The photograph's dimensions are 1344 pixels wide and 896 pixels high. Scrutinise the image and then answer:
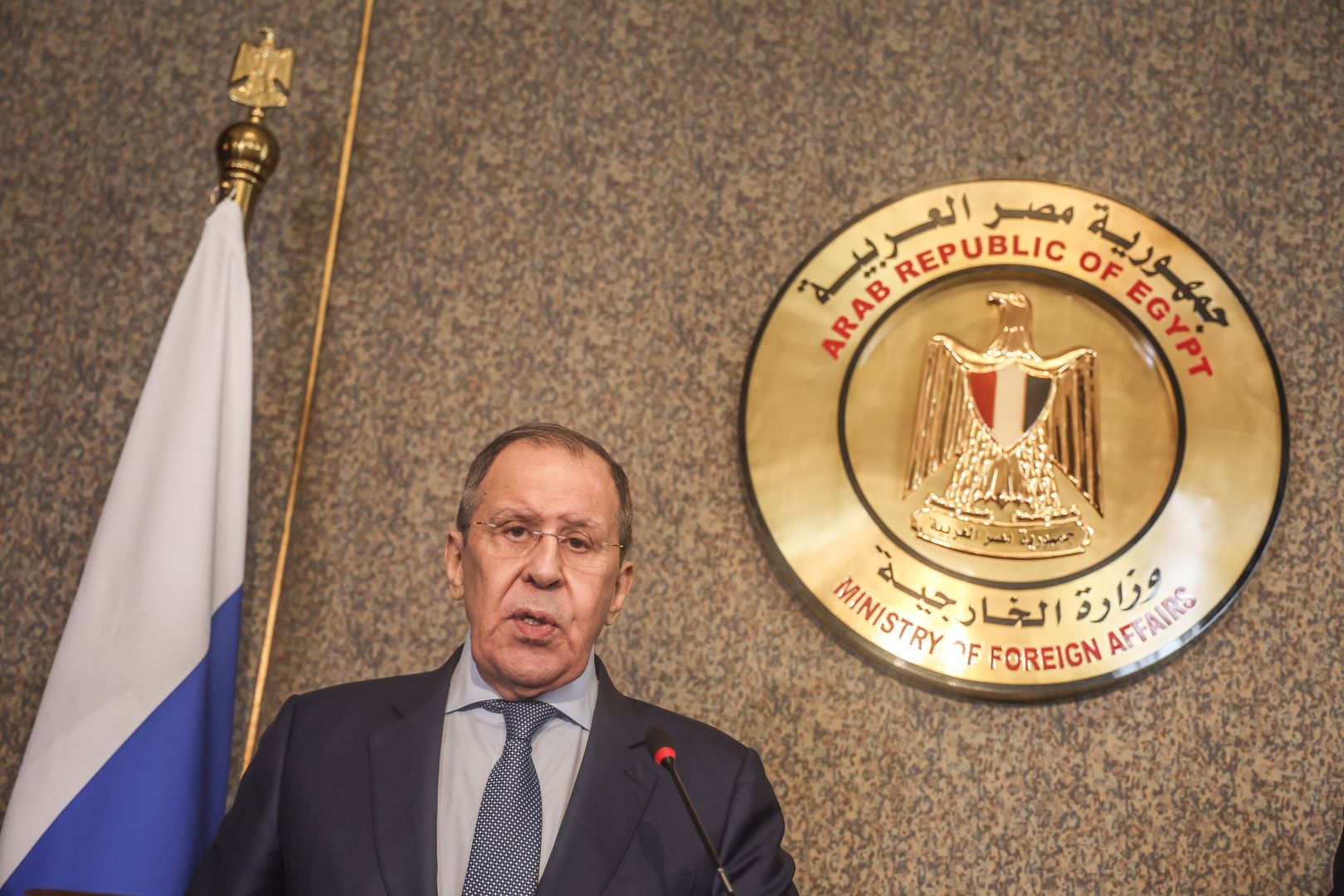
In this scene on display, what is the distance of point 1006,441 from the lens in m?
2.33

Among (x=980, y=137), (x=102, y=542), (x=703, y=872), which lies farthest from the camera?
(x=980, y=137)

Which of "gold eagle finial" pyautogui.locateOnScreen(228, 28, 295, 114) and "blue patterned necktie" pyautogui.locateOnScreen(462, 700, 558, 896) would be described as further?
"gold eagle finial" pyautogui.locateOnScreen(228, 28, 295, 114)

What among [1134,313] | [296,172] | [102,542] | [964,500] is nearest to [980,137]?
[1134,313]

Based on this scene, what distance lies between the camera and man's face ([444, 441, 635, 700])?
169cm

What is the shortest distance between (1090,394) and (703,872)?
1276mm

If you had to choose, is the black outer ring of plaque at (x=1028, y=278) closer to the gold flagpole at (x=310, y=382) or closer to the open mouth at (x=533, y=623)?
the open mouth at (x=533, y=623)

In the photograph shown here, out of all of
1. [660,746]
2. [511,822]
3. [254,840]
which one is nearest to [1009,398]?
[660,746]

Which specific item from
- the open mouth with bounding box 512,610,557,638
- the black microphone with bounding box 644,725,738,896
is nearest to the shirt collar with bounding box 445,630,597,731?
the open mouth with bounding box 512,610,557,638

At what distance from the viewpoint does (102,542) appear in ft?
7.06

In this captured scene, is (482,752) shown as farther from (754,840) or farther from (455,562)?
(754,840)

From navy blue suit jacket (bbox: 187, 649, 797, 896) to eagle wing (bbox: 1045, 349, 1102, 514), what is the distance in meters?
0.95

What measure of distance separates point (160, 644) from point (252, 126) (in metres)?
1.04

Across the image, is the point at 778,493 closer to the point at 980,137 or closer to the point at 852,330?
the point at 852,330

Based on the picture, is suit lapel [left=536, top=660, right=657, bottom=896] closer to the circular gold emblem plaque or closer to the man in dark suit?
the man in dark suit
